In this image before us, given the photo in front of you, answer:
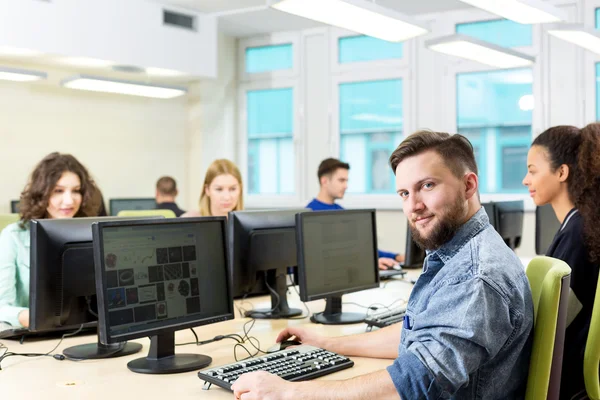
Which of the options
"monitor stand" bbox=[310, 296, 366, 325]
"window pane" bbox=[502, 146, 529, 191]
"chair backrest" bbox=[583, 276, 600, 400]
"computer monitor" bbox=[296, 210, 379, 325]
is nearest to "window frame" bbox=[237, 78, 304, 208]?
"window pane" bbox=[502, 146, 529, 191]

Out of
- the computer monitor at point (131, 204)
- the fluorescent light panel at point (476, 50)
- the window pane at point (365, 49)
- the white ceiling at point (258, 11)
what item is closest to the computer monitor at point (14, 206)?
the computer monitor at point (131, 204)

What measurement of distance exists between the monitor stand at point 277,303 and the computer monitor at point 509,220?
6.68 feet

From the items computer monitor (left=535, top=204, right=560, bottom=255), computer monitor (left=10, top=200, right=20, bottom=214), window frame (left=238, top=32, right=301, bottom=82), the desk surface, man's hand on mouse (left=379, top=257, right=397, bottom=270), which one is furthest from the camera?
window frame (left=238, top=32, right=301, bottom=82)

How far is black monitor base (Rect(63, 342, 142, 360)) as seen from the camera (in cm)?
208

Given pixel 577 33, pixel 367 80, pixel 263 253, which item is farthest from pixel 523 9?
pixel 367 80

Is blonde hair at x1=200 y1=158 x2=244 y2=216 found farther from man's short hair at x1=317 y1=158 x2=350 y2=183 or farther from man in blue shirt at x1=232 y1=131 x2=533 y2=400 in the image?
man in blue shirt at x1=232 y1=131 x2=533 y2=400

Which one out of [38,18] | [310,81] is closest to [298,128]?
[310,81]

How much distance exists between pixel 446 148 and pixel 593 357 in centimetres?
103

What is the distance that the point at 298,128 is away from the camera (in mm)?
7266

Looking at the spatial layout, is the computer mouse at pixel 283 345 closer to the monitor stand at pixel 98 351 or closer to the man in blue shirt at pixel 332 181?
the monitor stand at pixel 98 351

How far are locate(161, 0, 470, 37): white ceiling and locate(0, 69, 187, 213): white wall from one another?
1.14 m

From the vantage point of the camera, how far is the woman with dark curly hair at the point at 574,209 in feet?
7.32

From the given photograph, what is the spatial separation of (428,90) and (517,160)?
109 centimetres

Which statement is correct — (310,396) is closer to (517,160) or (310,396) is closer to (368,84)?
(517,160)
